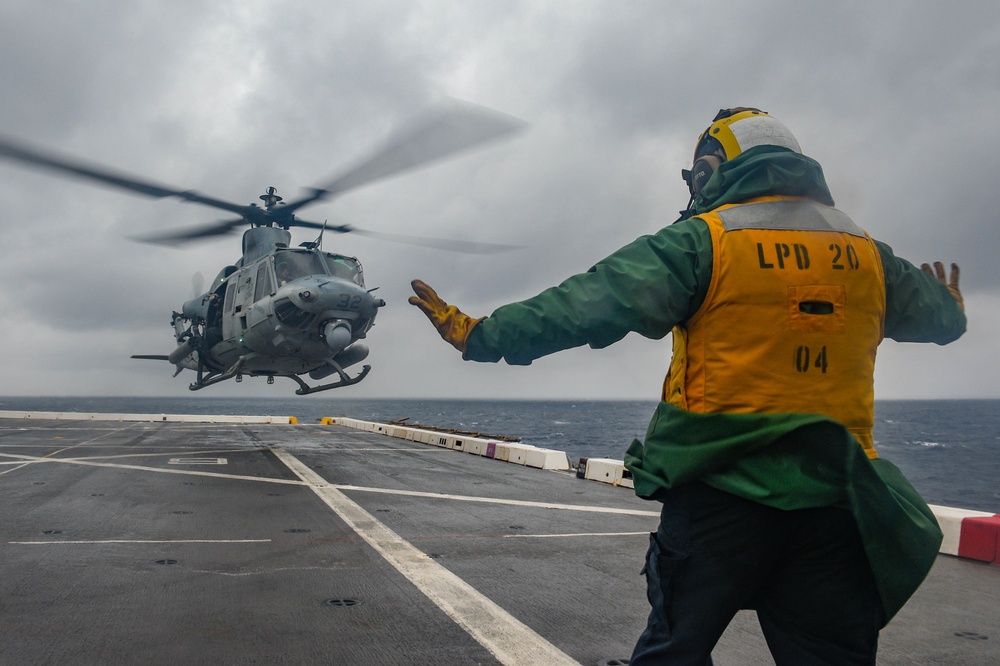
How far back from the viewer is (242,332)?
629 inches

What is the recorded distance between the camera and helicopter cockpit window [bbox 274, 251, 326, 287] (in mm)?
14930

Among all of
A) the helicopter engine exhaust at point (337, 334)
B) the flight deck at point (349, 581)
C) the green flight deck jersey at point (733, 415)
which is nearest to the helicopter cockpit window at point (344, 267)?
the helicopter engine exhaust at point (337, 334)

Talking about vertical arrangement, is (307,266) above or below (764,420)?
above

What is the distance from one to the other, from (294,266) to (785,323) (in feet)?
46.1

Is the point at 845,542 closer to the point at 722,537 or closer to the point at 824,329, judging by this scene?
the point at 722,537

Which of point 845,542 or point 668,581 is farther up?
point 845,542

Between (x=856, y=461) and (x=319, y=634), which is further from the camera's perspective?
(x=319, y=634)

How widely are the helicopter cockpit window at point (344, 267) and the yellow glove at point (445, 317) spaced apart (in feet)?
42.7

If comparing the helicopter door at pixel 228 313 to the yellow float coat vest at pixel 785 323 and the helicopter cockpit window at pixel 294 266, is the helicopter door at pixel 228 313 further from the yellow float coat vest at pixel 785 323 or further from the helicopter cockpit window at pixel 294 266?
the yellow float coat vest at pixel 785 323

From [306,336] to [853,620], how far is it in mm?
13800

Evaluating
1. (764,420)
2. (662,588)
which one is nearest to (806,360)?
(764,420)

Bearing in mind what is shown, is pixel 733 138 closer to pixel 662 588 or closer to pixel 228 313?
pixel 662 588

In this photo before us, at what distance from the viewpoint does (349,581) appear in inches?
199

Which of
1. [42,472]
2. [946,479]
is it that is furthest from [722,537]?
[946,479]
